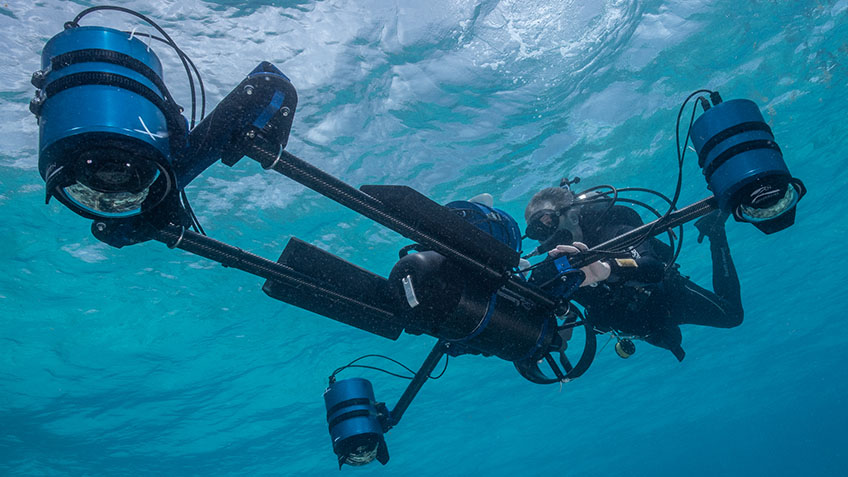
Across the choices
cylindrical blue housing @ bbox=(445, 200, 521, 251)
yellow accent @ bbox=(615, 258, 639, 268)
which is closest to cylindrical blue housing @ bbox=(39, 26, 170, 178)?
cylindrical blue housing @ bbox=(445, 200, 521, 251)

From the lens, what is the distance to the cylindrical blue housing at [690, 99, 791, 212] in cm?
271

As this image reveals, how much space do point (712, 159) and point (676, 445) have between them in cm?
9111

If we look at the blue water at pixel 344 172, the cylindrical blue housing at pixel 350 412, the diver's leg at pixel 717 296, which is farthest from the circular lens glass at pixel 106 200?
the diver's leg at pixel 717 296

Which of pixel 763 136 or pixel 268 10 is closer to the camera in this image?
pixel 763 136

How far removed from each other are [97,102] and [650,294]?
610cm

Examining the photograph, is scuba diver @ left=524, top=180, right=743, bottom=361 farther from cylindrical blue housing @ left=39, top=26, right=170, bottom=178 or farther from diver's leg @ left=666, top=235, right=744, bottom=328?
cylindrical blue housing @ left=39, top=26, right=170, bottom=178

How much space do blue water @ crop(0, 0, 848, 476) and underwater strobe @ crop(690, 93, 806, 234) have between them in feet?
21.3

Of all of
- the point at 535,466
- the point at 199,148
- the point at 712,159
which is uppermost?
the point at 535,466

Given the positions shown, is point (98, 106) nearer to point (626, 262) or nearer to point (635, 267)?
point (626, 262)

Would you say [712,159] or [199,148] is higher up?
[712,159]

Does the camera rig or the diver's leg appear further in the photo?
the diver's leg

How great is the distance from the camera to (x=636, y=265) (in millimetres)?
4199

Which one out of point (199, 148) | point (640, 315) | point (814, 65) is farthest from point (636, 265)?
point (814, 65)

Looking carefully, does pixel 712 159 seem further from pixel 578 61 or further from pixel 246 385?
pixel 246 385
